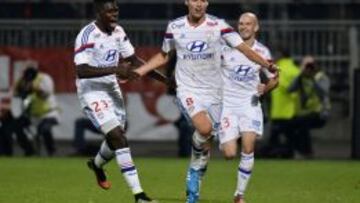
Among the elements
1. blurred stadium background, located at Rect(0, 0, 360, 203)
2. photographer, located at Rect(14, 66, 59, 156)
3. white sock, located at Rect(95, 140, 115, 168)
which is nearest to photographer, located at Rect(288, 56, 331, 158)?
blurred stadium background, located at Rect(0, 0, 360, 203)

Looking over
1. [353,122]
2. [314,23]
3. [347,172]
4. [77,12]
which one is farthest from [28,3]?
[347,172]

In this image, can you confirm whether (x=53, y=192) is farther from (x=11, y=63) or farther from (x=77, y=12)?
(x=77, y=12)

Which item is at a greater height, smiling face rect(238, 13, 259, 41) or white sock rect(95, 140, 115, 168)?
smiling face rect(238, 13, 259, 41)

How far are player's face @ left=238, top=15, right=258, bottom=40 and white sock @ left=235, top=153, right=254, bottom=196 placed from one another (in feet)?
5.40

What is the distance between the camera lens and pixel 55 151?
27.1 m

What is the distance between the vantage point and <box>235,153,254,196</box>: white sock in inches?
575

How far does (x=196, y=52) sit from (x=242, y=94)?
1.44 meters

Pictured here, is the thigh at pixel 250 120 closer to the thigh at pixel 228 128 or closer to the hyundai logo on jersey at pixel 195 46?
the thigh at pixel 228 128

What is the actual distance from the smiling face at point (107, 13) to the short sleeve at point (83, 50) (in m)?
0.28

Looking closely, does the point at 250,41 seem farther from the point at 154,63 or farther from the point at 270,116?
the point at 270,116

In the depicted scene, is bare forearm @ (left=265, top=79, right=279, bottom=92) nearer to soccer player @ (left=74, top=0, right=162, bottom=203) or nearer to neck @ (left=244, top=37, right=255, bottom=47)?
neck @ (left=244, top=37, right=255, bottom=47)

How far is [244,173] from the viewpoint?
579 inches

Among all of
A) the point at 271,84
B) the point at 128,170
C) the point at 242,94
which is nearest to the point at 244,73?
the point at 242,94

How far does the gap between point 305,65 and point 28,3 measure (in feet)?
28.0
